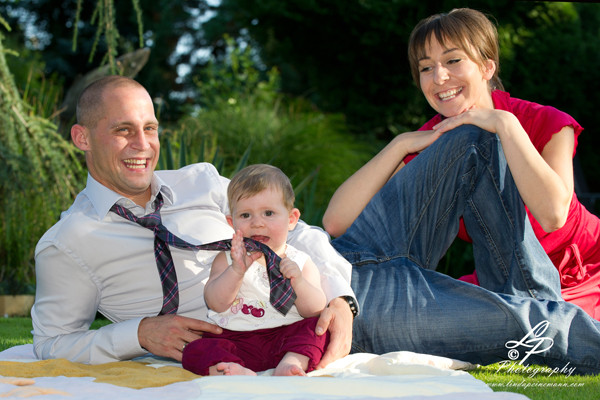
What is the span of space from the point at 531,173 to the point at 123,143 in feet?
5.68

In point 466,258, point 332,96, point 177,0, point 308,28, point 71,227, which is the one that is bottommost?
point 466,258

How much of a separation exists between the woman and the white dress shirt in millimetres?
488

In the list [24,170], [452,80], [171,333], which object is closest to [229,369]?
[171,333]

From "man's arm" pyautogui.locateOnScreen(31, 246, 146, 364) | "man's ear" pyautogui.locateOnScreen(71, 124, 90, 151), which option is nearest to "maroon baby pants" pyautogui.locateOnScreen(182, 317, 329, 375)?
"man's arm" pyautogui.locateOnScreen(31, 246, 146, 364)

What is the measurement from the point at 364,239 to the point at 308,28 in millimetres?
7594

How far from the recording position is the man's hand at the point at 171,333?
106 inches

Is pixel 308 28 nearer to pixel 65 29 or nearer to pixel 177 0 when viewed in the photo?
pixel 65 29

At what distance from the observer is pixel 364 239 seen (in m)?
3.27

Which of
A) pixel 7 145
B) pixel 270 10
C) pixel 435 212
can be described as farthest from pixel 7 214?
pixel 270 10

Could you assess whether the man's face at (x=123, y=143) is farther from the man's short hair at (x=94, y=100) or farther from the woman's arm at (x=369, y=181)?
the woman's arm at (x=369, y=181)

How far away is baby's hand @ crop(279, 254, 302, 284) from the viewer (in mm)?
2594

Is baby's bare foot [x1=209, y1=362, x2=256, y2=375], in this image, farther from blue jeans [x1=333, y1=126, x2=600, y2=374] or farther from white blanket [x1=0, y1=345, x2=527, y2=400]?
blue jeans [x1=333, y1=126, x2=600, y2=374]

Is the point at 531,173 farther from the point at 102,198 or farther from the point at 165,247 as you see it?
the point at 102,198

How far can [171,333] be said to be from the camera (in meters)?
2.70
